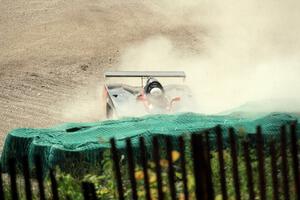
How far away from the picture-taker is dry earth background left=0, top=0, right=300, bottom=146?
66.5 ft

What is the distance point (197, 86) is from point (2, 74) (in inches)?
277

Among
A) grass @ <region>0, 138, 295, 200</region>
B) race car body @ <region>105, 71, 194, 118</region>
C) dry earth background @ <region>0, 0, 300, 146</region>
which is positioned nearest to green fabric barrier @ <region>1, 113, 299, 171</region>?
grass @ <region>0, 138, 295, 200</region>

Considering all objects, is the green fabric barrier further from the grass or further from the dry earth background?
the dry earth background

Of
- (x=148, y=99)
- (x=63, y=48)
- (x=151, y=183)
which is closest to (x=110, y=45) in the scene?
(x=63, y=48)

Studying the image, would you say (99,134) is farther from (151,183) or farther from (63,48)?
(63,48)

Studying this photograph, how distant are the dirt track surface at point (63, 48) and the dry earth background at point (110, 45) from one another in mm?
34

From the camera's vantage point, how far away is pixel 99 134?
11.7 meters

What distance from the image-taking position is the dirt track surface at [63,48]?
19453 millimetres

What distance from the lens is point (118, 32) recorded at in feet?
93.4

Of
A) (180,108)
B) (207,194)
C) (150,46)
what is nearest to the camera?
(207,194)

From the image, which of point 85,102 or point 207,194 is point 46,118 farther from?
point 207,194

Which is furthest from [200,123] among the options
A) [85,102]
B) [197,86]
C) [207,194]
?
[197,86]

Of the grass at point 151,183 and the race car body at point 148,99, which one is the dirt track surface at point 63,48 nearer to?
the race car body at point 148,99

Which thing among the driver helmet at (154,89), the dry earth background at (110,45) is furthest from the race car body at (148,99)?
the dry earth background at (110,45)
